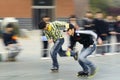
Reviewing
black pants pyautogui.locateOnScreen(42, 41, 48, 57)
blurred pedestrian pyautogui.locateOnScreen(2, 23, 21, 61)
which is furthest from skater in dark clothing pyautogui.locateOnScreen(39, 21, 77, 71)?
black pants pyautogui.locateOnScreen(42, 41, 48, 57)

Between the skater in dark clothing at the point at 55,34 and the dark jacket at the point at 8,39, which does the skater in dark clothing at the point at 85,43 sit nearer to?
the skater in dark clothing at the point at 55,34

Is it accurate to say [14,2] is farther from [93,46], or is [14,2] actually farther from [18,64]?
[93,46]

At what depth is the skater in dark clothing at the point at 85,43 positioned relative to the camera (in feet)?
39.1

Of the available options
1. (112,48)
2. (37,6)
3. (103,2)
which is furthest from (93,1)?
(112,48)

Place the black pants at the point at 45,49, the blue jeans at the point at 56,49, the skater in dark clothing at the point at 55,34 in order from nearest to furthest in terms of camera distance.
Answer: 1. the skater in dark clothing at the point at 55,34
2. the blue jeans at the point at 56,49
3. the black pants at the point at 45,49

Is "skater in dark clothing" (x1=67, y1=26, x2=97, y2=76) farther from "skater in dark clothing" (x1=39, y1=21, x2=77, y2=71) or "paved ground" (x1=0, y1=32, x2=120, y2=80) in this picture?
"skater in dark clothing" (x1=39, y1=21, x2=77, y2=71)

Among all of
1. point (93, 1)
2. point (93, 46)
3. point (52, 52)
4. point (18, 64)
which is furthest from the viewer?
point (93, 1)

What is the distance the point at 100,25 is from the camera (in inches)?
663

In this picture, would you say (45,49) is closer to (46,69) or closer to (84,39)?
(46,69)

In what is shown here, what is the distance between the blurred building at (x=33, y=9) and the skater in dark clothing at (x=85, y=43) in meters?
22.1

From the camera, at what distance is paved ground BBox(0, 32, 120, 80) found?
1237cm

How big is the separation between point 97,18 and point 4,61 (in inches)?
146

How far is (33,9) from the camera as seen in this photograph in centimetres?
3544

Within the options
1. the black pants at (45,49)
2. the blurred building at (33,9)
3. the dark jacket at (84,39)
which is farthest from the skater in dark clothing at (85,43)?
the blurred building at (33,9)
